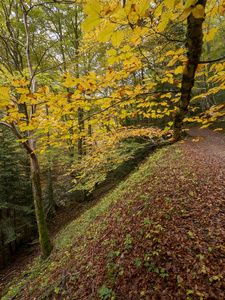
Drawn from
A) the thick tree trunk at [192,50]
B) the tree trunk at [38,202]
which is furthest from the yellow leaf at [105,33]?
the tree trunk at [38,202]

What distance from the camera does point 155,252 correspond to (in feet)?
7.39

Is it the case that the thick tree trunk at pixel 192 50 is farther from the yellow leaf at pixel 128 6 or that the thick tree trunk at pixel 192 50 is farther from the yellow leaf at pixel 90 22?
the yellow leaf at pixel 90 22

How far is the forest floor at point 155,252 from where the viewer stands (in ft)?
5.91

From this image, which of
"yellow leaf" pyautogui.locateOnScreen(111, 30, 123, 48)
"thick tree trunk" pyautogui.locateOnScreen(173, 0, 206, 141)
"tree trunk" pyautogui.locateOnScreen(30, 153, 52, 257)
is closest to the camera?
"yellow leaf" pyautogui.locateOnScreen(111, 30, 123, 48)

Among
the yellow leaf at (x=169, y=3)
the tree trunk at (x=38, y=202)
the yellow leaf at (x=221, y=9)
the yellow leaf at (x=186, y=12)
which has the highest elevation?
the yellow leaf at (x=221, y=9)

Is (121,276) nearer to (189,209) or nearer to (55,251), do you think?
(189,209)

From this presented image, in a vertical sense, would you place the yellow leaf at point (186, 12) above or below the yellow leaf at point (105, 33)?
above

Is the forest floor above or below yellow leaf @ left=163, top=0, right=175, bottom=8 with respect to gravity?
below

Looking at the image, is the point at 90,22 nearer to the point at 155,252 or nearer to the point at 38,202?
the point at 155,252

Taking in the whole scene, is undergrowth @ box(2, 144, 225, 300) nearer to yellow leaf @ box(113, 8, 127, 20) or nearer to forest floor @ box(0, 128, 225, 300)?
forest floor @ box(0, 128, 225, 300)

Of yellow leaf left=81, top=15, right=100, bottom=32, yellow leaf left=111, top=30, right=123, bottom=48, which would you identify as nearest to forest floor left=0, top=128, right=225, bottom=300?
yellow leaf left=111, top=30, right=123, bottom=48

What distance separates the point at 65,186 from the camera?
10680 mm

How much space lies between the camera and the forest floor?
1.80 m

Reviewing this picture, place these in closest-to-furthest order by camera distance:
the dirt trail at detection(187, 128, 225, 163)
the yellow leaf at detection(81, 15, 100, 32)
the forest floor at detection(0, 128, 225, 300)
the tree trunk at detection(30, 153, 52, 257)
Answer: the yellow leaf at detection(81, 15, 100, 32) < the forest floor at detection(0, 128, 225, 300) < the tree trunk at detection(30, 153, 52, 257) < the dirt trail at detection(187, 128, 225, 163)
